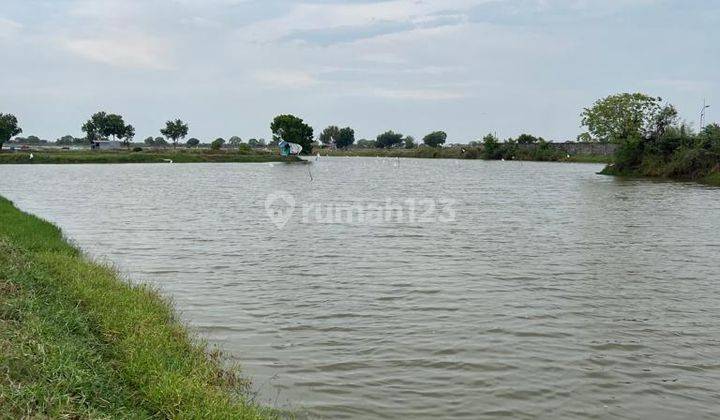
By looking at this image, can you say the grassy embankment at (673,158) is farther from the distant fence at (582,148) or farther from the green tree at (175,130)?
the green tree at (175,130)

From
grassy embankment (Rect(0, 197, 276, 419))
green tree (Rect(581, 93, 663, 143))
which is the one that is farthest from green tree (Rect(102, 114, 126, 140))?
grassy embankment (Rect(0, 197, 276, 419))

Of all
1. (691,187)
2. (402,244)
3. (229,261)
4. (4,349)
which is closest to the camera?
(4,349)

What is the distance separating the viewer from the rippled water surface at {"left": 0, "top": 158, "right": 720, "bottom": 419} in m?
7.82

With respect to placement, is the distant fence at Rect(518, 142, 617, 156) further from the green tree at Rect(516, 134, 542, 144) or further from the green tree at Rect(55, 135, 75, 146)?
the green tree at Rect(55, 135, 75, 146)

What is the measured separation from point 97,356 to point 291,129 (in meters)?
123

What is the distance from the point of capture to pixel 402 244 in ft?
61.2

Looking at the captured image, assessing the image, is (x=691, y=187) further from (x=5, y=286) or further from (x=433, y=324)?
(x=5, y=286)

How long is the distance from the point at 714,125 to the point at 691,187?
38.8 feet

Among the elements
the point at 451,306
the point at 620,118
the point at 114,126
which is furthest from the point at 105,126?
the point at 451,306

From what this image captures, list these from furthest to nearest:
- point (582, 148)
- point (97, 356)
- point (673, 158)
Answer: point (582, 148) < point (673, 158) < point (97, 356)

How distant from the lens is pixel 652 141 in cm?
5819

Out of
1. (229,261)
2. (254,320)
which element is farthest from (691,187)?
(254,320)

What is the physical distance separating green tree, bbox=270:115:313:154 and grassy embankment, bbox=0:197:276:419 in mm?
119122

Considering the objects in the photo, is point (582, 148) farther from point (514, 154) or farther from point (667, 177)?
point (667, 177)
